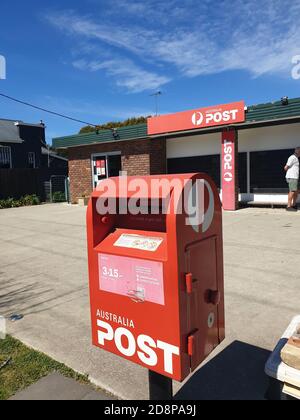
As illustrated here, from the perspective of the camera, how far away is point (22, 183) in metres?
20.1

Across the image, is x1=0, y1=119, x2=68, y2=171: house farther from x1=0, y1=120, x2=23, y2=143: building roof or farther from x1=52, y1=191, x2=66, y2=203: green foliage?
x1=52, y1=191, x2=66, y2=203: green foliage

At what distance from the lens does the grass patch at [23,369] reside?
2.67 meters

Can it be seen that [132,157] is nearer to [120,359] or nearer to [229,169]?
[229,169]

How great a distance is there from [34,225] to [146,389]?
917 cm

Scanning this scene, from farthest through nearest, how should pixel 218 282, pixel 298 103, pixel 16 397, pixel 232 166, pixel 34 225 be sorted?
pixel 232 166 → pixel 34 225 → pixel 298 103 → pixel 16 397 → pixel 218 282

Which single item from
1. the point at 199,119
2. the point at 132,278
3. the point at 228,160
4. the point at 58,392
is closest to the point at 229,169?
the point at 228,160

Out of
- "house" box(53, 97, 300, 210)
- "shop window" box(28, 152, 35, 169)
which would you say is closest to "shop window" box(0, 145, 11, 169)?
"shop window" box(28, 152, 35, 169)

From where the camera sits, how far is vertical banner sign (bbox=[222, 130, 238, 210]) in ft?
39.0

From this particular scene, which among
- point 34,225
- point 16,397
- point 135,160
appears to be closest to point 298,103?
point 135,160

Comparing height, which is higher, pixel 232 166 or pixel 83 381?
pixel 232 166

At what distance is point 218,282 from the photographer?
2328 millimetres

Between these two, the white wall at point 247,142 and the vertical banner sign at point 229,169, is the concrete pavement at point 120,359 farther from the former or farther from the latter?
the white wall at point 247,142

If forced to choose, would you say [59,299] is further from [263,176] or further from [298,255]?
[263,176]

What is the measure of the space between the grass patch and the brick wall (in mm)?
11497
